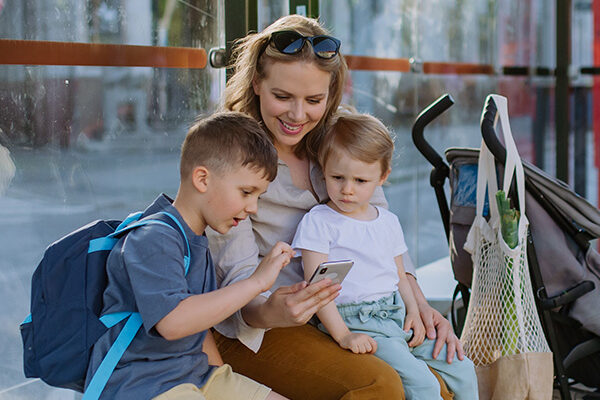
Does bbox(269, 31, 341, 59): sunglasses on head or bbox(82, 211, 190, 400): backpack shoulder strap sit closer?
bbox(82, 211, 190, 400): backpack shoulder strap

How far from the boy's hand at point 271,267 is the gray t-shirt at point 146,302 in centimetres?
17

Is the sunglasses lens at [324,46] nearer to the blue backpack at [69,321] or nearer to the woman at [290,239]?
the woman at [290,239]

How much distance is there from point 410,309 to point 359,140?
0.56 m

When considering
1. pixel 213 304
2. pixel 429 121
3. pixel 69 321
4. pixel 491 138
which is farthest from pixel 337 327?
pixel 429 121

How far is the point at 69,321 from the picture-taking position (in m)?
1.83

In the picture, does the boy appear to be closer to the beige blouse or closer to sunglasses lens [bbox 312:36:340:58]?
the beige blouse

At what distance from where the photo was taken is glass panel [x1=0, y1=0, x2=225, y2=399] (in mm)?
2432

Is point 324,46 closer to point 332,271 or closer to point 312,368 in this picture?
point 332,271

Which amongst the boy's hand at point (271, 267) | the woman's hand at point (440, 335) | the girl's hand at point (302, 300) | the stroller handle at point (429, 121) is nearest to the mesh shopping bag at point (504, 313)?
the stroller handle at point (429, 121)

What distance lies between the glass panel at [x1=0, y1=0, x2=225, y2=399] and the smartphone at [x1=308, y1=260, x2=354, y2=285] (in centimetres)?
99

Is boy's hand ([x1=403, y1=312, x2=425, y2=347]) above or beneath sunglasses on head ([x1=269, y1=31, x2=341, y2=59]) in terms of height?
beneath

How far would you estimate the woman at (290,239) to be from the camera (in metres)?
2.11

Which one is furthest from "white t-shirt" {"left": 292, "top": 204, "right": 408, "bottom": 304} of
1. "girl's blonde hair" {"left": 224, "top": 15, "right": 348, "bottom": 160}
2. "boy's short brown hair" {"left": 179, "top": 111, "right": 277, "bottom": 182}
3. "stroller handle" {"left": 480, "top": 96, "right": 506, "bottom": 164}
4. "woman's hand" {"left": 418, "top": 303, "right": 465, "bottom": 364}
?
"stroller handle" {"left": 480, "top": 96, "right": 506, "bottom": 164}

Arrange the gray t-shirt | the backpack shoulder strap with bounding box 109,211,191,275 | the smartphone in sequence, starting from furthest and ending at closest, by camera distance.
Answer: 1. the smartphone
2. the backpack shoulder strap with bounding box 109,211,191,275
3. the gray t-shirt
